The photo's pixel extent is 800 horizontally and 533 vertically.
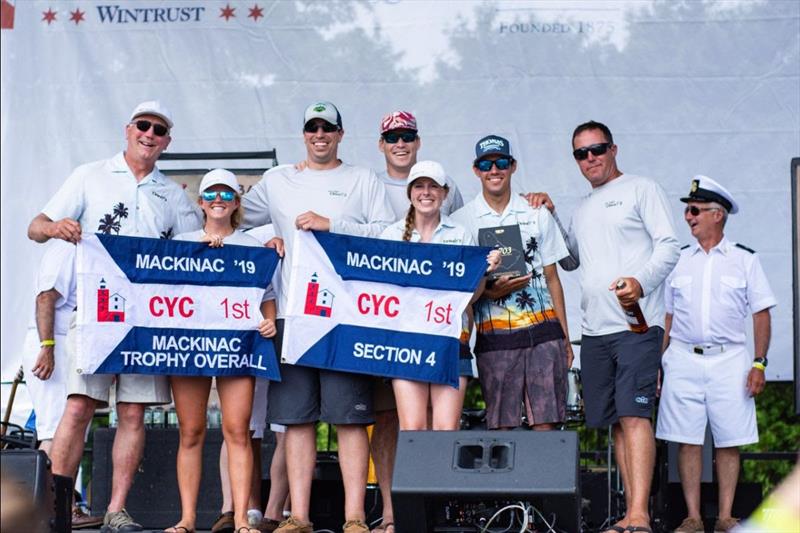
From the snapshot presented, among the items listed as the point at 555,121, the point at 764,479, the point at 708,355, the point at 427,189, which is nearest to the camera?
the point at 427,189

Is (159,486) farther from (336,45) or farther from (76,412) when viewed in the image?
(336,45)

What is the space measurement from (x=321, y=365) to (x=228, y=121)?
2902mm

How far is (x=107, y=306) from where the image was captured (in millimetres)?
6328

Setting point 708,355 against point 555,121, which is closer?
point 708,355

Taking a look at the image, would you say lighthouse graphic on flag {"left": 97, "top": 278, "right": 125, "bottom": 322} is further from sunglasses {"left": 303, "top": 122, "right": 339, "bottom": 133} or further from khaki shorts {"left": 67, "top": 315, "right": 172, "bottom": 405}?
sunglasses {"left": 303, "top": 122, "right": 339, "bottom": 133}

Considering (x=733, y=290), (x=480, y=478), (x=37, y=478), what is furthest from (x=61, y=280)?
(x=733, y=290)

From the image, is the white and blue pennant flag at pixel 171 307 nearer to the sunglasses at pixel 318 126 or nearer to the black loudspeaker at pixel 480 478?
the sunglasses at pixel 318 126

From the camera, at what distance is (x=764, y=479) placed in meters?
11.4

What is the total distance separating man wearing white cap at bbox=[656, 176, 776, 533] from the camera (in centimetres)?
683

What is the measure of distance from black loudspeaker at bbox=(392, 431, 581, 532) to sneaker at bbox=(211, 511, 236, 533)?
125cm

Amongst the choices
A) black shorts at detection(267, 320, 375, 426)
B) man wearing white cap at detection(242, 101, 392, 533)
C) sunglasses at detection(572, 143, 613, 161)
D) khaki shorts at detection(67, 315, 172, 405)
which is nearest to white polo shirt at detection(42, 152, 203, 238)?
man wearing white cap at detection(242, 101, 392, 533)

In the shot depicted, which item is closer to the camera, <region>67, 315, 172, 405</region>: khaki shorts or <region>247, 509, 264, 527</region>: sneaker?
<region>67, 315, 172, 405</region>: khaki shorts

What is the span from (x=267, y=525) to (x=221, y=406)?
26.9 inches

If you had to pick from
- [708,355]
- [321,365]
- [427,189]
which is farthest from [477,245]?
[708,355]
